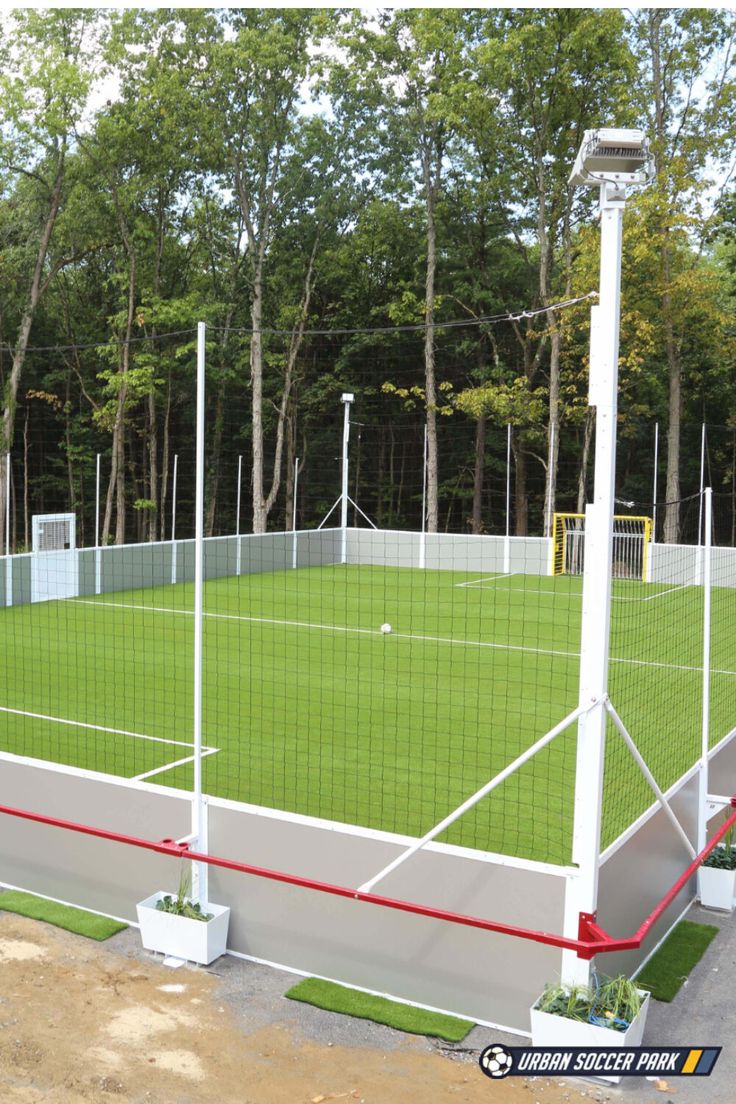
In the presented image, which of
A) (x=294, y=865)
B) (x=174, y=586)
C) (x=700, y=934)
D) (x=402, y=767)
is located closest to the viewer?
(x=294, y=865)

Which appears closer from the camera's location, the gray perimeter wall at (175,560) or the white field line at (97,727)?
the white field line at (97,727)

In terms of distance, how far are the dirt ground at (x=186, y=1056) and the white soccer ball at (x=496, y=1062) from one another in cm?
5

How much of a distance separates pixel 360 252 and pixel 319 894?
25.6m

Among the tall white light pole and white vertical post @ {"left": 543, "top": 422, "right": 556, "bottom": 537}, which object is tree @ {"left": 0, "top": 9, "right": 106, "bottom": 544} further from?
the tall white light pole

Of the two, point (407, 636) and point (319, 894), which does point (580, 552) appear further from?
point (319, 894)

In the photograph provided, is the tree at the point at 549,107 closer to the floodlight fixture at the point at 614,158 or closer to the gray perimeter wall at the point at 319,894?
the gray perimeter wall at the point at 319,894

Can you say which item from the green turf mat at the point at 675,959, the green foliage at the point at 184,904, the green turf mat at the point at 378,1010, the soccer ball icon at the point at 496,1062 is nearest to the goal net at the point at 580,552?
the green turf mat at the point at 675,959

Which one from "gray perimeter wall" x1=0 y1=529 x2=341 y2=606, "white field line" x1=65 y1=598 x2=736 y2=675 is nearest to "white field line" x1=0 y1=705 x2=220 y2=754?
"white field line" x1=65 y1=598 x2=736 y2=675

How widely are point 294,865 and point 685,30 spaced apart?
24160 millimetres

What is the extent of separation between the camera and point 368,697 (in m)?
10.7

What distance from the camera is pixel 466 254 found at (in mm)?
28922

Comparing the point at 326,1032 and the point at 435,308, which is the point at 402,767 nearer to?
the point at 326,1032

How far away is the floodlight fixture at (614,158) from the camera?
13.8 feet

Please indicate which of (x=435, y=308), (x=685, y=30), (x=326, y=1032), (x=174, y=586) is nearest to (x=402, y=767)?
(x=326, y=1032)
